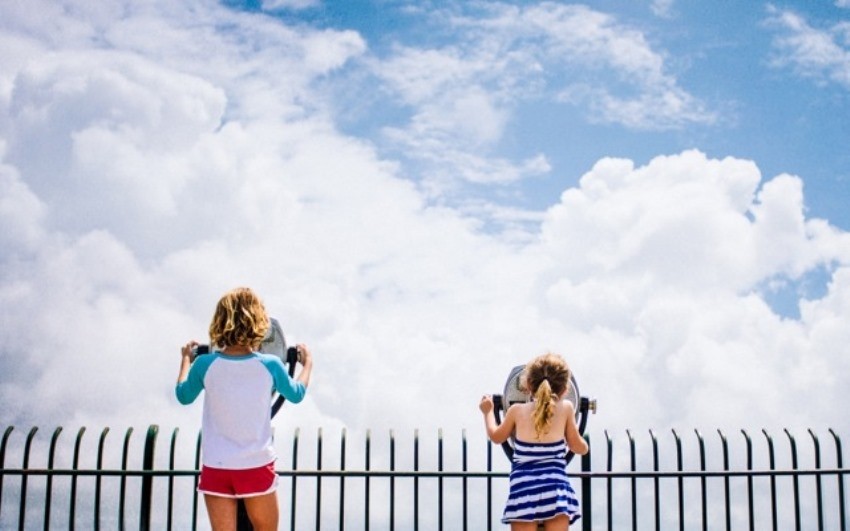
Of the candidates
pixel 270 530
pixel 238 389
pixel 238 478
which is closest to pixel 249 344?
pixel 238 389

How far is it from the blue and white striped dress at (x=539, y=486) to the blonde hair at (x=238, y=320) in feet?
6.53

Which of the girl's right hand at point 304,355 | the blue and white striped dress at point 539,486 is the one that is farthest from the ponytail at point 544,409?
the girl's right hand at point 304,355

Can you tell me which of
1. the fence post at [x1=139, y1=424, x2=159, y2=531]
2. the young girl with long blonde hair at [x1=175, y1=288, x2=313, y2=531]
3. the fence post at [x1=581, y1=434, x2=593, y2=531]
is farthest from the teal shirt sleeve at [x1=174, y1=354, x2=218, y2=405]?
the fence post at [x1=581, y1=434, x2=593, y2=531]

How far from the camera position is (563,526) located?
18.7ft

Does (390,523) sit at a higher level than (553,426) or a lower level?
lower

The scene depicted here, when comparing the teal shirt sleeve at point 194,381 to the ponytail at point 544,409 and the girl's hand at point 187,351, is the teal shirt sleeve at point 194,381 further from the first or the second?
the ponytail at point 544,409

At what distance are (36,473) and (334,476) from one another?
250 centimetres

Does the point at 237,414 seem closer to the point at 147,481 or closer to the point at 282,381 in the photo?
the point at 282,381

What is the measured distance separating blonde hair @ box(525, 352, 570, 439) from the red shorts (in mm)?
1848

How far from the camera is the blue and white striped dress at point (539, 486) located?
562 cm

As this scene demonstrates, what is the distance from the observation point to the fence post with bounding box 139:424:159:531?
7262 mm

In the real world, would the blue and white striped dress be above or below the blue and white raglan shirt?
below

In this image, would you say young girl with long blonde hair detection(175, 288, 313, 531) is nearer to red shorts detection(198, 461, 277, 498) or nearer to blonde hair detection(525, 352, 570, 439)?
red shorts detection(198, 461, 277, 498)

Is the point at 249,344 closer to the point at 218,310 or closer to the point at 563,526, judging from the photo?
the point at 218,310
